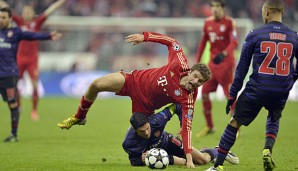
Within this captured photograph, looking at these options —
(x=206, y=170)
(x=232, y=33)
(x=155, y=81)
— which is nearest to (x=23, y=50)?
(x=232, y=33)

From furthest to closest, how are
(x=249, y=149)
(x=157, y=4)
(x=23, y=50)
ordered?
1. (x=157, y=4)
2. (x=23, y=50)
3. (x=249, y=149)

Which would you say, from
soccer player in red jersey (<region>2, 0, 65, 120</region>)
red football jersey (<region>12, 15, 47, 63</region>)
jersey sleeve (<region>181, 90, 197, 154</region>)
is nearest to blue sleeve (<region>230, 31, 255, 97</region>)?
jersey sleeve (<region>181, 90, 197, 154</region>)

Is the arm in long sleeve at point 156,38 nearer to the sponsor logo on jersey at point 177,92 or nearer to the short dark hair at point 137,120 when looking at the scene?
the sponsor logo on jersey at point 177,92

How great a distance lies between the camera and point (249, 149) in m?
13.1

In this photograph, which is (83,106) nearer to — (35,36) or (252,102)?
(252,102)

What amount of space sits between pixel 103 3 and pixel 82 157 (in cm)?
2073

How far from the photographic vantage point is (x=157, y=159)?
10023mm

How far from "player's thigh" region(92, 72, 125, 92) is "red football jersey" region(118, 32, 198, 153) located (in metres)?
0.14

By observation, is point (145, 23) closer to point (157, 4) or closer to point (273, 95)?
point (157, 4)

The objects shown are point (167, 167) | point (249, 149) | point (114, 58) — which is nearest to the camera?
point (167, 167)

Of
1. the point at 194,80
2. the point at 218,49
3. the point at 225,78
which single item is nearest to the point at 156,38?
the point at 194,80

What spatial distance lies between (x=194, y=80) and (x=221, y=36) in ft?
19.9

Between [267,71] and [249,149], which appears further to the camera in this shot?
[249,149]

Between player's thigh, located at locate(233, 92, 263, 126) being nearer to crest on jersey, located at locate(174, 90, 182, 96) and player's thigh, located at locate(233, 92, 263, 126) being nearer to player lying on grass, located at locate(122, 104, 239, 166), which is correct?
crest on jersey, located at locate(174, 90, 182, 96)
